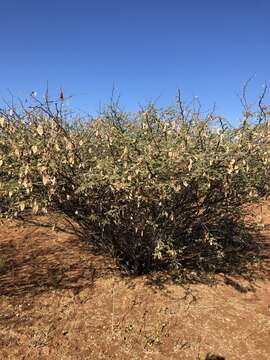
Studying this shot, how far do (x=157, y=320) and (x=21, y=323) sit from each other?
1.77 m

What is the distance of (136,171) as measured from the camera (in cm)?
466

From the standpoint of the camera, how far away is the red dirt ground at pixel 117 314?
4.66m

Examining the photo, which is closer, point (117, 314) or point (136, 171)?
point (136, 171)

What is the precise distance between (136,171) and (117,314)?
6.88 ft

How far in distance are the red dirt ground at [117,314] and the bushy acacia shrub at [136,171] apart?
682 mm

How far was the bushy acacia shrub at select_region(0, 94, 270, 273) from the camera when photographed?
4977 millimetres

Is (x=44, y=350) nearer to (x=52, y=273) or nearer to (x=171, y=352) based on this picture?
(x=171, y=352)

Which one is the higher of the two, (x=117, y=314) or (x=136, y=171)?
(x=136, y=171)

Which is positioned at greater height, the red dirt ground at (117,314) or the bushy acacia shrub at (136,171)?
the bushy acacia shrub at (136,171)

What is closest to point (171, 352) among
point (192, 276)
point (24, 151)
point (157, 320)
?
point (157, 320)

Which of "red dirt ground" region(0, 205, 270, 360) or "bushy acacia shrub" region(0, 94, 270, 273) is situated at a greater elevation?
"bushy acacia shrub" region(0, 94, 270, 273)

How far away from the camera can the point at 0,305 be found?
5.55 metres

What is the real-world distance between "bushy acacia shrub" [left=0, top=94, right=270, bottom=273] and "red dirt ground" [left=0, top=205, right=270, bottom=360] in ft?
2.24

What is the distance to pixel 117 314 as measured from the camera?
5406 mm
